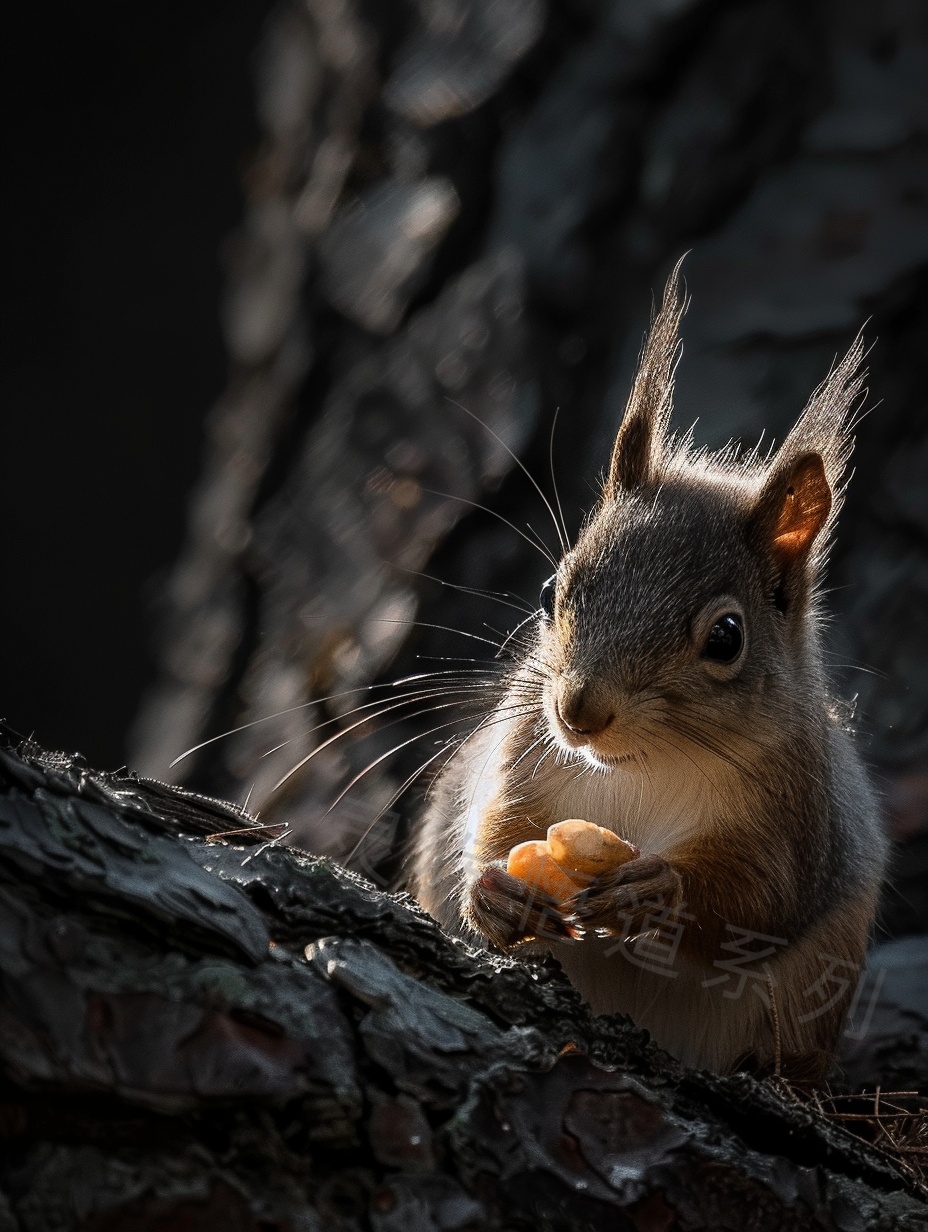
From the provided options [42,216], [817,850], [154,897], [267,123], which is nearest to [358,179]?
[267,123]

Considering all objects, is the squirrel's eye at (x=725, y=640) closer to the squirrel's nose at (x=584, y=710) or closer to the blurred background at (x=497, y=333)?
the squirrel's nose at (x=584, y=710)

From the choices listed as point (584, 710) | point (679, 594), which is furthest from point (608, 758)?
point (679, 594)

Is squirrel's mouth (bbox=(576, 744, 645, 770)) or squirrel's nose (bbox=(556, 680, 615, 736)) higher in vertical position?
squirrel's nose (bbox=(556, 680, 615, 736))

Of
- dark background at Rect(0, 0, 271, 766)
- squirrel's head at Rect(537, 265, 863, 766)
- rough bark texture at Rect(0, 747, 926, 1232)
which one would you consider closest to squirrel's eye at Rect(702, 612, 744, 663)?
squirrel's head at Rect(537, 265, 863, 766)

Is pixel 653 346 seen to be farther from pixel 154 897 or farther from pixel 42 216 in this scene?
pixel 42 216

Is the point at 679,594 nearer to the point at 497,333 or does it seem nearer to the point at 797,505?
the point at 797,505

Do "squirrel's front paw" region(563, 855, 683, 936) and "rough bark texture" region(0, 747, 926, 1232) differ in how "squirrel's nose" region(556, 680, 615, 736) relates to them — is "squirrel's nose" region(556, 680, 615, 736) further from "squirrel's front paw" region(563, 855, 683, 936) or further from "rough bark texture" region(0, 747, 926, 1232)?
"rough bark texture" region(0, 747, 926, 1232)

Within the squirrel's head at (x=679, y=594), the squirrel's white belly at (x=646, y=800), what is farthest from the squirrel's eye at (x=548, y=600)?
the squirrel's white belly at (x=646, y=800)
